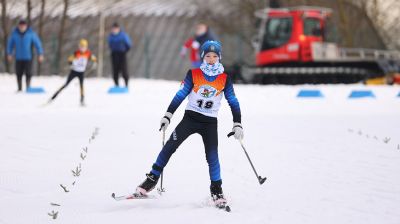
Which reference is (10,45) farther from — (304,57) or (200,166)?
(200,166)

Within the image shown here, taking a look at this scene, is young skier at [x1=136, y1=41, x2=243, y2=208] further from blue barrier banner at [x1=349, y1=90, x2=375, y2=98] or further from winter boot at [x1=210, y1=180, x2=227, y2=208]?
blue barrier banner at [x1=349, y1=90, x2=375, y2=98]

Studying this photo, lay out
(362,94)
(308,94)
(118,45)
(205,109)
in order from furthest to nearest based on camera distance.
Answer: (118,45) < (308,94) < (362,94) < (205,109)

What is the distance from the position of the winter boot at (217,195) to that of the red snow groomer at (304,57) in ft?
62.3

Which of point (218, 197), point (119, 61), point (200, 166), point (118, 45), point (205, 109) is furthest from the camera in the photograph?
point (119, 61)

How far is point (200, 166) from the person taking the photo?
26.9 ft

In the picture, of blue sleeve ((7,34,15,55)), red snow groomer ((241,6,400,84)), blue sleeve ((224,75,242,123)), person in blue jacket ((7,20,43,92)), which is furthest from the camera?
red snow groomer ((241,6,400,84))

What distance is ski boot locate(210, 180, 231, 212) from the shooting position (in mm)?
6152

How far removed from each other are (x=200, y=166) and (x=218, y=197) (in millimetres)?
2005

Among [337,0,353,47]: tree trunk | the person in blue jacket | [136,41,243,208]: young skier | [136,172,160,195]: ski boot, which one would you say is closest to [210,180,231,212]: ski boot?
[136,41,243,208]: young skier

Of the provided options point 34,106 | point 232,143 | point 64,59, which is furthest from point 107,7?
point 232,143

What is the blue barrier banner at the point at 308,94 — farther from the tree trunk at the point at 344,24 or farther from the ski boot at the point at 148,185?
the tree trunk at the point at 344,24

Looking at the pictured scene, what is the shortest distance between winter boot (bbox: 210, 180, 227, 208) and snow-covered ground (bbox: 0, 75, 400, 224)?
9 cm

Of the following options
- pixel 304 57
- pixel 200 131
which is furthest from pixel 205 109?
pixel 304 57

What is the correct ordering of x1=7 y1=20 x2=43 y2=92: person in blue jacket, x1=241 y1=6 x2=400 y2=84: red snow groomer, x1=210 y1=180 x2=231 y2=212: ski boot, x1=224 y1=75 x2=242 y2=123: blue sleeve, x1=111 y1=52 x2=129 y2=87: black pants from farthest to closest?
1. x1=241 y1=6 x2=400 y2=84: red snow groomer
2. x1=111 y1=52 x2=129 y2=87: black pants
3. x1=7 y1=20 x2=43 y2=92: person in blue jacket
4. x1=224 y1=75 x2=242 y2=123: blue sleeve
5. x1=210 y1=180 x2=231 y2=212: ski boot
